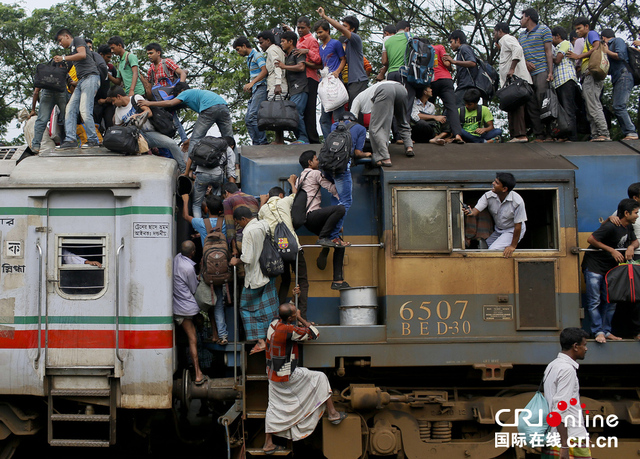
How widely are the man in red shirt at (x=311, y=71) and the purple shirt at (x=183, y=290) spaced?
298 cm

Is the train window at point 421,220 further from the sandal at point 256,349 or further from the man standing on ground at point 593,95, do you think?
the man standing on ground at point 593,95

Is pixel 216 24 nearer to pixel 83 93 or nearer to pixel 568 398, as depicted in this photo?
pixel 83 93

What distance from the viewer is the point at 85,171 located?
7.20m

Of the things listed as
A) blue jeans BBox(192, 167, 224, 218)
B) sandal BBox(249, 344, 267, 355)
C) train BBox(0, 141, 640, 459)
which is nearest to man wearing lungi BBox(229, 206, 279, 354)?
sandal BBox(249, 344, 267, 355)

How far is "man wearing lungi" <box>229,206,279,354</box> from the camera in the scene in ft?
23.4

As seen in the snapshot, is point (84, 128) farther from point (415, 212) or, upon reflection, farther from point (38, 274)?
point (415, 212)

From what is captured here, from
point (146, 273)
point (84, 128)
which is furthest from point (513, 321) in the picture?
point (84, 128)

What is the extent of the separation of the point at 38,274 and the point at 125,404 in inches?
67.0

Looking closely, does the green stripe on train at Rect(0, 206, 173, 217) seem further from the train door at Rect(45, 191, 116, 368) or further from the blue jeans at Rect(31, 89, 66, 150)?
the blue jeans at Rect(31, 89, 66, 150)

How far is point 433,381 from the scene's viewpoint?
7.70m

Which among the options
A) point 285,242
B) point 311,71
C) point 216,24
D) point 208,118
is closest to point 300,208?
point 285,242

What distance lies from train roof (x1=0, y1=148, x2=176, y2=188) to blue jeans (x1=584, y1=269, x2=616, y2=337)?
4933mm

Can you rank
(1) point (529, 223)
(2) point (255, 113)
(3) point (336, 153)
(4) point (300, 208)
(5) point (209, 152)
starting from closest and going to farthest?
(3) point (336, 153)
(4) point (300, 208)
(5) point (209, 152)
(1) point (529, 223)
(2) point (255, 113)

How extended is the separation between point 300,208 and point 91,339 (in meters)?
2.72
